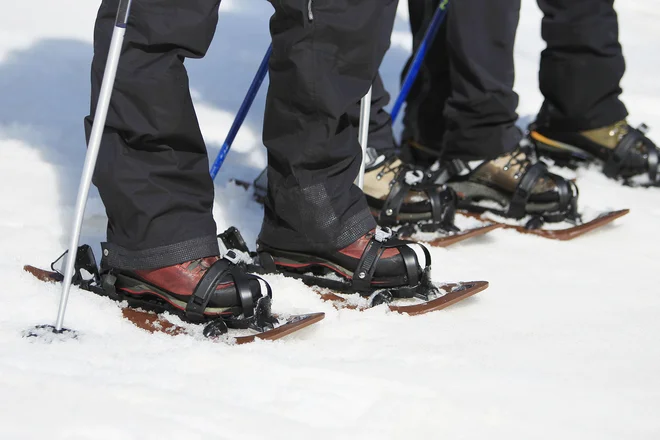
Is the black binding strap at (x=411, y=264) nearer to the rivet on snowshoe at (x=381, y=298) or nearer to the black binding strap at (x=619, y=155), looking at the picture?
the rivet on snowshoe at (x=381, y=298)

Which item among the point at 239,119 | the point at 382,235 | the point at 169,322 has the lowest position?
the point at 169,322

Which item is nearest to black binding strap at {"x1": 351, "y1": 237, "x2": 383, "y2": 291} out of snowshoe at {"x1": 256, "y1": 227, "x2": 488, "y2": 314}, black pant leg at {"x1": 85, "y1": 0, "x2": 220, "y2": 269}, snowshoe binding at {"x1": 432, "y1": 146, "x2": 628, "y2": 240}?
snowshoe at {"x1": 256, "y1": 227, "x2": 488, "y2": 314}

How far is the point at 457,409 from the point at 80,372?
31.3 inches

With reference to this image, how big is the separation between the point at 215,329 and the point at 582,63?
257cm

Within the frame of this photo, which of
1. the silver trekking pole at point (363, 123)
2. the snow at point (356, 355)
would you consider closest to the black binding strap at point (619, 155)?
the snow at point (356, 355)

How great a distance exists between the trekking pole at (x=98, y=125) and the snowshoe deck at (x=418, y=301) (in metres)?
0.73

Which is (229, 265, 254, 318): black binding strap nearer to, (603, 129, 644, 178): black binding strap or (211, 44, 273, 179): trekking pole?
(211, 44, 273, 179): trekking pole

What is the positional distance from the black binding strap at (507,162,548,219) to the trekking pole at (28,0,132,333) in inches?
74.1

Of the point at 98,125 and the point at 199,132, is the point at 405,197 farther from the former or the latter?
the point at 98,125

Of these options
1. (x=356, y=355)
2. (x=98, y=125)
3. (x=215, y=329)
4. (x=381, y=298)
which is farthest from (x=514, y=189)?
(x=98, y=125)

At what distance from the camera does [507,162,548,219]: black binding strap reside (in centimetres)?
347

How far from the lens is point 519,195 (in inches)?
137

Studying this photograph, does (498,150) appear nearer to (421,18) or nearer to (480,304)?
(421,18)

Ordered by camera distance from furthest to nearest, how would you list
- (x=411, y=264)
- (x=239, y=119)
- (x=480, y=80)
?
(x=480, y=80)
(x=239, y=119)
(x=411, y=264)
